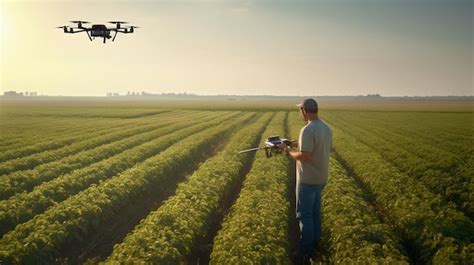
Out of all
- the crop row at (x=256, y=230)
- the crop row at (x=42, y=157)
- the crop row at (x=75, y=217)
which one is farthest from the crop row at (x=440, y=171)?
the crop row at (x=42, y=157)

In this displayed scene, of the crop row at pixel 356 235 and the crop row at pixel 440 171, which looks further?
the crop row at pixel 440 171

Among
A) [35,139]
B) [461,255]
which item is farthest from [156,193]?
[35,139]

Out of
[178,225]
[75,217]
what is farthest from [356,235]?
[75,217]

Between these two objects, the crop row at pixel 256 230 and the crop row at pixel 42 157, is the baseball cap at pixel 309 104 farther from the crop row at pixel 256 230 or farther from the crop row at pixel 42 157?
the crop row at pixel 42 157

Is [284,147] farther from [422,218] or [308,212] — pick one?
[422,218]

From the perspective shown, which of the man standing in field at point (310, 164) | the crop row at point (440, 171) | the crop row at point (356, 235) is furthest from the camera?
the crop row at point (440, 171)
